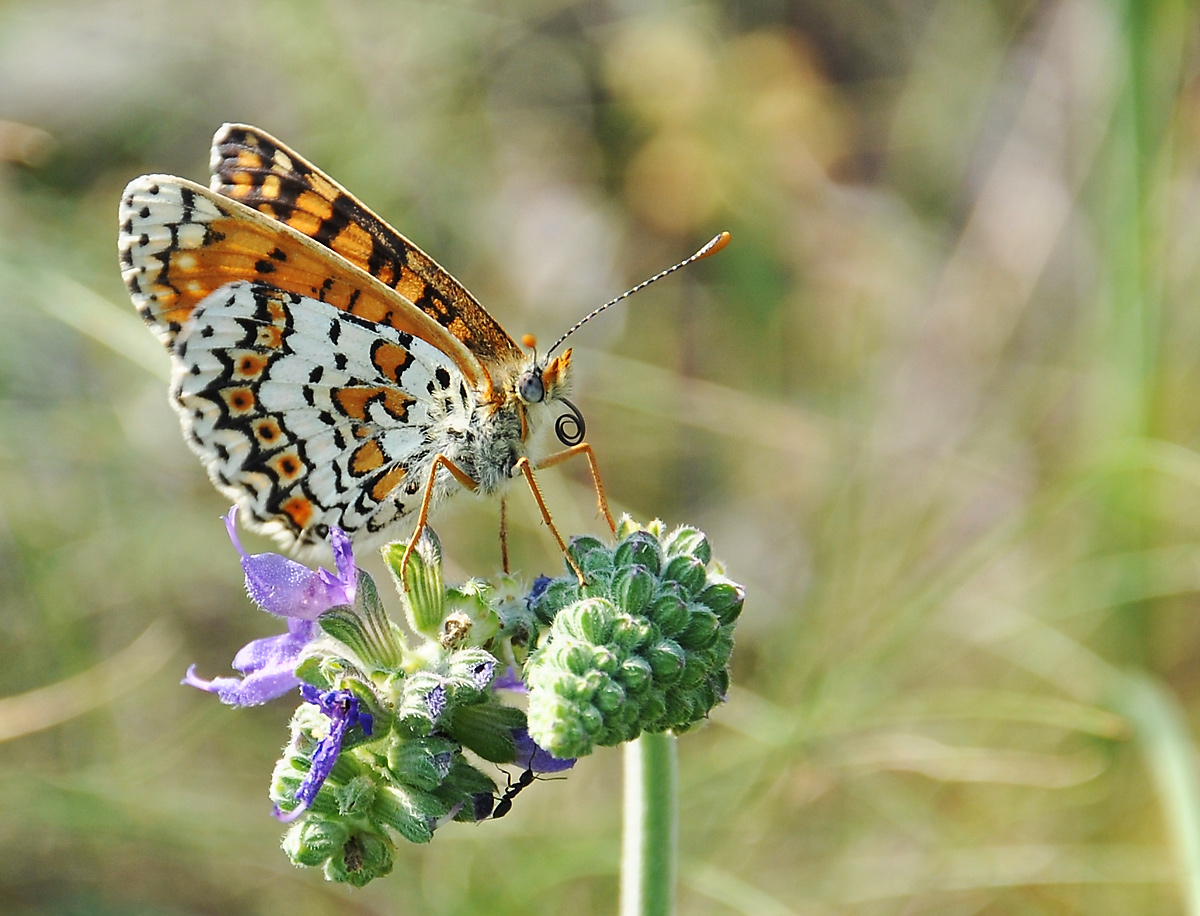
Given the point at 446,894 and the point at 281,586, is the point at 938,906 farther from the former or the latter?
the point at 281,586

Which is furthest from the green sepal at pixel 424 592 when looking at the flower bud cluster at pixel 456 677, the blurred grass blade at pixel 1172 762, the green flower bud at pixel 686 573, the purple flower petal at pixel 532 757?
the blurred grass blade at pixel 1172 762

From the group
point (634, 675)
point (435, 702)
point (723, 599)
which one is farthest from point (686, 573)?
point (435, 702)

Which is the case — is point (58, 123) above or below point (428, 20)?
below

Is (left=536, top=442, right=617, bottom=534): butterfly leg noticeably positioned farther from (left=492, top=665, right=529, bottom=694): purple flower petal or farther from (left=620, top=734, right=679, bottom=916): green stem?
(left=620, top=734, right=679, bottom=916): green stem

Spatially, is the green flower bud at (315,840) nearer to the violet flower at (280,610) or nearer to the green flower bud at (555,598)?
the violet flower at (280,610)

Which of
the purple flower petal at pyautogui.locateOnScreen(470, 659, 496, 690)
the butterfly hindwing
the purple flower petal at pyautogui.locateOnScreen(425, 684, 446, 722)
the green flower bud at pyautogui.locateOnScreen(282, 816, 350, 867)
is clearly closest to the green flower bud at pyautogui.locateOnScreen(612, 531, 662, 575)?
the purple flower petal at pyautogui.locateOnScreen(470, 659, 496, 690)

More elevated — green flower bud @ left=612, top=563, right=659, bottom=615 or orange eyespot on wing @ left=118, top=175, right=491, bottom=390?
orange eyespot on wing @ left=118, top=175, right=491, bottom=390

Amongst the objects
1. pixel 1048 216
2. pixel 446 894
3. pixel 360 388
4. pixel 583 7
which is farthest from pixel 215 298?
pixel 1048 216
